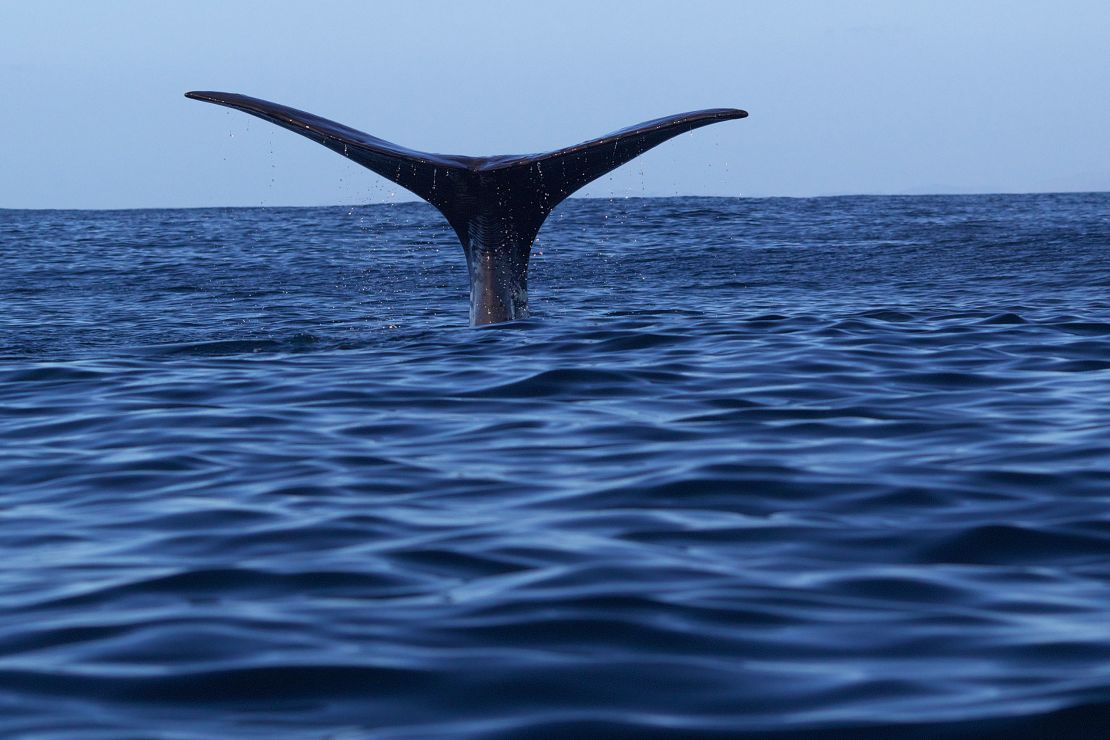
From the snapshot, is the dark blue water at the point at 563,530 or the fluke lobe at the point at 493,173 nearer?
the dark blue water at the point at 563,530

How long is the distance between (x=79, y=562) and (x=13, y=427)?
412 centimetres

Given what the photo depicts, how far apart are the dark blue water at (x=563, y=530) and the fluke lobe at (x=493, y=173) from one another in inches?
35.4

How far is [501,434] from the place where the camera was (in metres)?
9.14

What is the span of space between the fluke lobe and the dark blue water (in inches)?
35.4

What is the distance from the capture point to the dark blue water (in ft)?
14.4

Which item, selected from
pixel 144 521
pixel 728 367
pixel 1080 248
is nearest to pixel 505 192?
pixel 728 367

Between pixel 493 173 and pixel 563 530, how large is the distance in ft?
22.0

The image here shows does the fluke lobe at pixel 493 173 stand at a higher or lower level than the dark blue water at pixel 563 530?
higher

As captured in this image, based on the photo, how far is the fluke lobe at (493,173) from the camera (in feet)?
38.9

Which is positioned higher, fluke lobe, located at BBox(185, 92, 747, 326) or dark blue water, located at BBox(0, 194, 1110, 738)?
fluke lobe, located at BBox(185, 92, 747, 326)

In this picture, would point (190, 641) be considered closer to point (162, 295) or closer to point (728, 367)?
point (728, 367)

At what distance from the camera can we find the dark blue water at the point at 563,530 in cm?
438

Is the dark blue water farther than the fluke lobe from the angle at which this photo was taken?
No

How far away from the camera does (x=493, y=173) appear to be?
1275 cm
